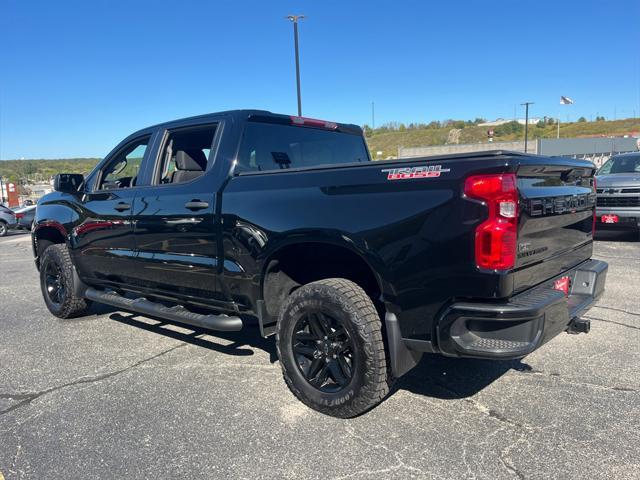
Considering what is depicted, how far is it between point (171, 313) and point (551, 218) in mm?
2933

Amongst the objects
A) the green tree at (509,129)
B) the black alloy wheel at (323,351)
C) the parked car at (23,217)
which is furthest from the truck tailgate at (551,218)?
the green tree at (509,129)

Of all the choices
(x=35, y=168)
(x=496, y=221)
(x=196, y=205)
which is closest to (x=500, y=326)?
(x=496, y=221)

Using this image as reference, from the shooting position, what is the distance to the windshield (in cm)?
1029

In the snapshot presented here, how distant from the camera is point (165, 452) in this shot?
2.83 m

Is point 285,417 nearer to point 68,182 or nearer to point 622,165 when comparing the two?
point 68,182

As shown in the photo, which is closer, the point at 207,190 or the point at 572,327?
the point at 572,327

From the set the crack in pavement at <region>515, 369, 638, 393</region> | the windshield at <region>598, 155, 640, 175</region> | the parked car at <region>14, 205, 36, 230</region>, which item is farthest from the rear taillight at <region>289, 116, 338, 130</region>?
the parked car at <region>14, 205, 36, 230</region>

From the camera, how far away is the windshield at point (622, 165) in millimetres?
10289

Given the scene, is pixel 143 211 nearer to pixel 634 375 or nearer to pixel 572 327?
pixel 572 327

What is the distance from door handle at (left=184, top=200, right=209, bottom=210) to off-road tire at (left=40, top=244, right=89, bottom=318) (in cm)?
239

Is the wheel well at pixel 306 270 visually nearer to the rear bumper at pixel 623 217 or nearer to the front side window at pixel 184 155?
the front side window at pixel 184 155

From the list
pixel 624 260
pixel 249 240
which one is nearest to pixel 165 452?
pixel 249 240

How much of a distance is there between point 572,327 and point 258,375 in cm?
225

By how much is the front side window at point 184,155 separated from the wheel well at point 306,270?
120 centimetres
